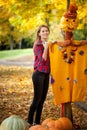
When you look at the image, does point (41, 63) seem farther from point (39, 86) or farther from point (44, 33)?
point (44, 33)

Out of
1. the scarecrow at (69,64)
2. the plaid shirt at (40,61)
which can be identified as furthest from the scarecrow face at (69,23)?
the plaid shirt at (40,61)

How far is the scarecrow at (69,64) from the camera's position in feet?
19.4

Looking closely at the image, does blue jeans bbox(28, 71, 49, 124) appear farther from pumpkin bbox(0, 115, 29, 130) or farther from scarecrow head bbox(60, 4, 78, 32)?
pumpkin bbox(0, 115, 29, 130)

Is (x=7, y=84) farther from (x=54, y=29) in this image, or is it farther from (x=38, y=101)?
(x=54, y=29)

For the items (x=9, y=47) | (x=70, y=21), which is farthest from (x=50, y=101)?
(x=9, y=47)

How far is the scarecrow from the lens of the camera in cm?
592

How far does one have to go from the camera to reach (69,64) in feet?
19.5

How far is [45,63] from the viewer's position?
241 inches

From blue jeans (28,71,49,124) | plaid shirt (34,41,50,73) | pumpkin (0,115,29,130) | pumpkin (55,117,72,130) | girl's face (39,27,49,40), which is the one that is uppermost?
girl's face (39,27,49,40)

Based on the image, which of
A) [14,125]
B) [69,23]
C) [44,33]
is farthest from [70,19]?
[14,125]

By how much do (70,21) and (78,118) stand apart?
2180 millimetres

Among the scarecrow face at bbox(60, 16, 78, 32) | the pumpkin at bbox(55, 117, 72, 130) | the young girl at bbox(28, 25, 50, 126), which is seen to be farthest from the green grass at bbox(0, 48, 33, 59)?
the pumpkin at bbox(55, 117, 72, 130)

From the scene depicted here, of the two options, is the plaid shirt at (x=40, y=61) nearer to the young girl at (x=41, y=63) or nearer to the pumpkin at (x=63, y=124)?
the young girl at (x=41, y=63)

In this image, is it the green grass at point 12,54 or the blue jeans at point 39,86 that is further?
the green grass at point 12,54
